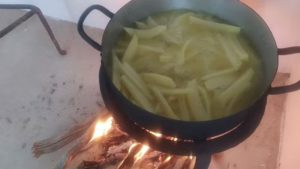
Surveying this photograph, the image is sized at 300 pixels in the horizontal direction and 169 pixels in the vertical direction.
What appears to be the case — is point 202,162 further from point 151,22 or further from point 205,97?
point 151,22

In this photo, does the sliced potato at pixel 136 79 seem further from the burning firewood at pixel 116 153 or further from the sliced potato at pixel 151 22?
the burning firewood at pixel 116 153

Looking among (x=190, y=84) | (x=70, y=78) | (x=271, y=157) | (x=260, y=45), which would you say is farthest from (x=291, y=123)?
(x=70, y=78)

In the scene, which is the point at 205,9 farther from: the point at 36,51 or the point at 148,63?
the point at 36,51

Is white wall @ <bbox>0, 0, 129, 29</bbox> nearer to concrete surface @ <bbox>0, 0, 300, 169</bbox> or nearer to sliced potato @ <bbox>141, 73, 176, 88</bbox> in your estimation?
concrete surface @ <bbox>0, 0, 300, 169</bbox>

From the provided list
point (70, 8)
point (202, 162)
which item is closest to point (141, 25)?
point (202, 162)

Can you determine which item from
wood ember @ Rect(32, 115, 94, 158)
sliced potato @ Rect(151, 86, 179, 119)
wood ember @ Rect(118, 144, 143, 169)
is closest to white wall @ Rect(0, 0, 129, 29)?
wood ember @ Rect(32, 115, 94, 158)

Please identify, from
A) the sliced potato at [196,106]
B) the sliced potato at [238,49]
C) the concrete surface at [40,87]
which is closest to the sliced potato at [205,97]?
the sliced potato at [196,106]
